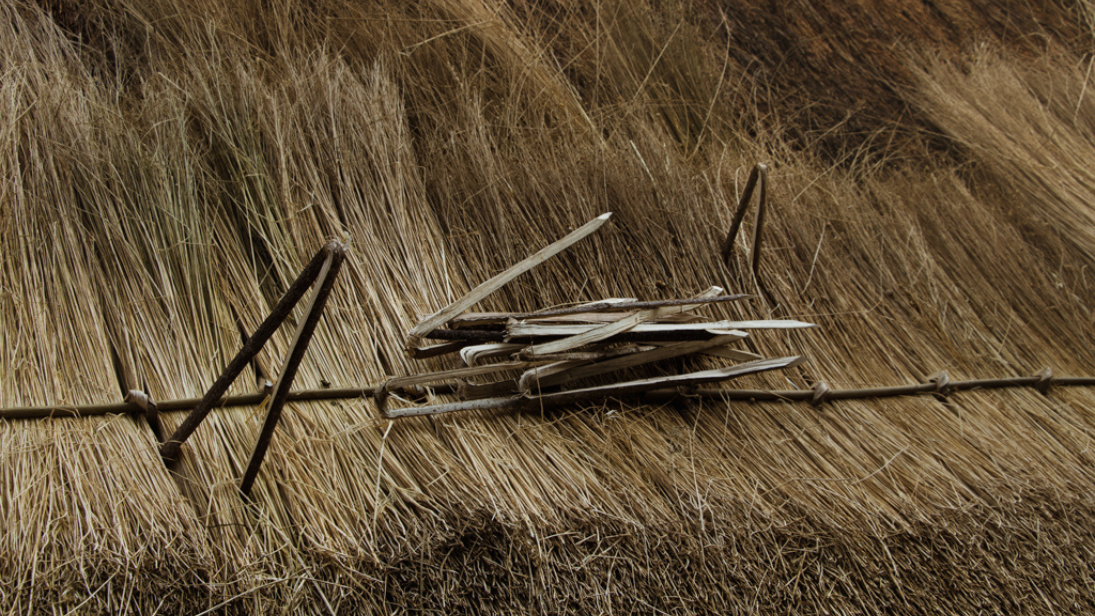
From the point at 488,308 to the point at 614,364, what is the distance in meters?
0.26

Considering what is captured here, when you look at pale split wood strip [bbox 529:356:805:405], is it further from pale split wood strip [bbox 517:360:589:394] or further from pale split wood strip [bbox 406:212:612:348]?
pale split wood strip [bbox 406:212:612:348]

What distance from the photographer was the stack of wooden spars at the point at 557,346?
1286 mm

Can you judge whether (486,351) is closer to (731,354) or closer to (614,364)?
(614,364)

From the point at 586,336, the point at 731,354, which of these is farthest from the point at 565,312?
the point at 731,354

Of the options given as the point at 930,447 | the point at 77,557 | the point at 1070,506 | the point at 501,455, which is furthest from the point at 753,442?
the point at 77,557

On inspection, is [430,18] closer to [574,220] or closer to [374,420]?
[574,220]

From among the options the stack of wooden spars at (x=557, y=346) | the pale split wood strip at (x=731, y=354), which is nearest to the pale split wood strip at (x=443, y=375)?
the stack of wooden spars at (x=557, y=346)

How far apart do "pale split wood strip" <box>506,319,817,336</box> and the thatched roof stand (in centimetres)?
12

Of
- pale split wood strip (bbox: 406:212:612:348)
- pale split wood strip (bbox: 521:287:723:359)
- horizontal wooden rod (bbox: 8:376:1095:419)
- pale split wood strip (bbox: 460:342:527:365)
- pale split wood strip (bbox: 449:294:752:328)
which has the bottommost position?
horizontal wooden rod (bbox: 8:376:1095:419)

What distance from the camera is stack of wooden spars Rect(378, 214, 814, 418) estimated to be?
1286mm

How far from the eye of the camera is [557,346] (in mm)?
1291

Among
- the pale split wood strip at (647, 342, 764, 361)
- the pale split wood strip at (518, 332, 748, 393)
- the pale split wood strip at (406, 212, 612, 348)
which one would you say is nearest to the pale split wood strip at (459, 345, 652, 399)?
the pale split wood strip at (518, 332, 748, 393)

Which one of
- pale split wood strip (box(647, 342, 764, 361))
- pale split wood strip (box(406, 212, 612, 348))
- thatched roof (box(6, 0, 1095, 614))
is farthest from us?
pale split wood strip (box(647, 342, 764, 361))

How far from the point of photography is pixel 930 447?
5.01 feet
